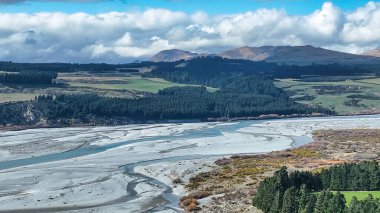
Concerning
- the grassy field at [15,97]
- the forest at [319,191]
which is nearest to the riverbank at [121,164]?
the forest at [319,191]

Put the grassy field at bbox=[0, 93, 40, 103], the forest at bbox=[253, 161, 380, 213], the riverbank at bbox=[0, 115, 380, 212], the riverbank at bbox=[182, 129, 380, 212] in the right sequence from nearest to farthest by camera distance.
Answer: the forest at bbox=[253, 161, 380, 213] < the riverbank at bbox=[182, 129, 380, 212] < the riverbank at bbox=[0, 115, 380, 212] < the grassy field at bbox=[0, 93, 40, 103]

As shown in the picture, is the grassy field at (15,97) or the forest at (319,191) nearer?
the forest at (319,191)

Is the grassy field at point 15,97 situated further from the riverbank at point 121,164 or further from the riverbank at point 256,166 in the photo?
the riverbank at point 256,166

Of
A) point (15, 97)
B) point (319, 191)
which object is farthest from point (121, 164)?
point (15, 97)

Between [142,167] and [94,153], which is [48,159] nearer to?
[94,153]

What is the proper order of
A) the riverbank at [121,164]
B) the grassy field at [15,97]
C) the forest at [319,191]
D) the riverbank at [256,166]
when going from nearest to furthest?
1. the forest at [319,191]
2. the riverbank at [256,166]
3. the riverbank at [121,164]
4. the grassy field at [15,97]

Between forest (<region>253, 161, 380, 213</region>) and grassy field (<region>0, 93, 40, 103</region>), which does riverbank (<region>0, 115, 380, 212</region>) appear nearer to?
forest (<region>253, 161, 380, 213</region>)

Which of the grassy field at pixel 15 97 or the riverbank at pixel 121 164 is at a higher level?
the grassy field at pixel 15 97

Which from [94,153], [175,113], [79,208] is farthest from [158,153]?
[175,113]

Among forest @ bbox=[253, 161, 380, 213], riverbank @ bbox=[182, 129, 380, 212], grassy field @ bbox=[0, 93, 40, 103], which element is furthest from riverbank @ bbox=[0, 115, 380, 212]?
grassy field @ bbox=[0, 93, 40, 103]
